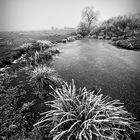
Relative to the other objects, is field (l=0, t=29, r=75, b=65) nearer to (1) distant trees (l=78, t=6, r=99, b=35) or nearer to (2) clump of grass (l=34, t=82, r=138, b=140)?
(2) clump of grass (l=34, t=82, r=138, b=140)

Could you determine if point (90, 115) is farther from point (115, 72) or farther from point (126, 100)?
point (115, 72)

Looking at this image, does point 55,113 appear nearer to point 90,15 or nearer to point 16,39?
point 16,39

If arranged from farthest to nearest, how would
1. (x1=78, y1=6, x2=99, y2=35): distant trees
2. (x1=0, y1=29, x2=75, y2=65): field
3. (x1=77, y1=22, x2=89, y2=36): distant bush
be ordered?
(x1=78, y1=6, x2=99, y2=35): distant trees, (x1=77, y1=22, x2=89, y2=36): distant bush, (x1=0, y1=29, x2=75, y2=65): field

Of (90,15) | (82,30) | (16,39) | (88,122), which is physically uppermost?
(90,15)

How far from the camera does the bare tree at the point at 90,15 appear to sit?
63.2ft

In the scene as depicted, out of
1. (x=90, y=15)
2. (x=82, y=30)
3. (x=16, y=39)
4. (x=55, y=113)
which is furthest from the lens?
(x=90, y=15)

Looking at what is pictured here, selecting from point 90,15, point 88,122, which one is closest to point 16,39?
point 88,122

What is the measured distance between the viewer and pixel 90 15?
19.4 meters

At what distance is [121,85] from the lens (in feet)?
8.29

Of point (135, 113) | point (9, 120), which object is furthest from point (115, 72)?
point (9, 120)

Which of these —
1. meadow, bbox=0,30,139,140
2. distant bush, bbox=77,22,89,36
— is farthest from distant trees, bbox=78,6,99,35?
meadow, bbox=0,30,139,140

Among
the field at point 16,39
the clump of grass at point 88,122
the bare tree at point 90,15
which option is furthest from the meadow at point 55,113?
the bare tree at point 90,15

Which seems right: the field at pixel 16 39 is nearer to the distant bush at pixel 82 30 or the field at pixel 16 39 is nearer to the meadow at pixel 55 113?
the distant bush at pixel 82 30

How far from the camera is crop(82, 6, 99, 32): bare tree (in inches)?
758
